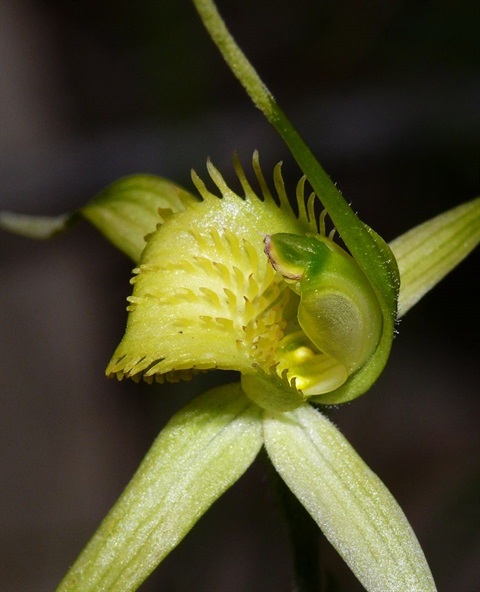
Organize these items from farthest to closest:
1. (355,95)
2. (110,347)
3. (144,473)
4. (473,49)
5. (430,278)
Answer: (110,347), (355,95), (473,49), (430,278), (144,473)

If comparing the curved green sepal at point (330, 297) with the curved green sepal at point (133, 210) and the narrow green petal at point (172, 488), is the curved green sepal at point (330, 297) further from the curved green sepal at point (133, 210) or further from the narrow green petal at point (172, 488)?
the curved green sepal at point (133, 210)

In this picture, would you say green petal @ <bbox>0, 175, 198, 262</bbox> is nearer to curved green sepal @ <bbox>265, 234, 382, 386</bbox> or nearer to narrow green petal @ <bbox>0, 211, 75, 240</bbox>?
narrow green petal @ <bbox>0, 211, 75, 240</bbox>

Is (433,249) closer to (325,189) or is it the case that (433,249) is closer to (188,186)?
(325,189)

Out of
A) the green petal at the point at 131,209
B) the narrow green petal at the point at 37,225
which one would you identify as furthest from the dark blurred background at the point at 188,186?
the green petal at the point at 131,209

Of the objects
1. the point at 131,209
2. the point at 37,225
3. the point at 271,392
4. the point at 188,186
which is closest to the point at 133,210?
the point at 131,209

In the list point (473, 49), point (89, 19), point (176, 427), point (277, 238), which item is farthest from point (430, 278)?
point (89, 19)

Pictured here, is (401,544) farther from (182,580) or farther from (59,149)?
(59,149)
